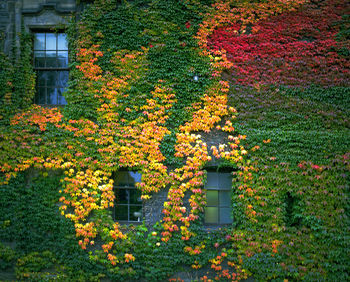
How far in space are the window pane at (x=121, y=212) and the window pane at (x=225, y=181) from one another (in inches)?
108

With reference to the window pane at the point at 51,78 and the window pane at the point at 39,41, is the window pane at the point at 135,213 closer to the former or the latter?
the window pane at the point at 51,78

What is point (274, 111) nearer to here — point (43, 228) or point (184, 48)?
point (184, 48)

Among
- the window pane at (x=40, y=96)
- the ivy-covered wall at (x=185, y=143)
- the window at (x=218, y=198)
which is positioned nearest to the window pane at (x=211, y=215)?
the window at (x=218, y=198)

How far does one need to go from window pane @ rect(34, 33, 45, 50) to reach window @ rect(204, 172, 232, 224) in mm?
6392

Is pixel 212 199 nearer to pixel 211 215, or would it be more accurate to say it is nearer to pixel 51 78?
pixel 211 215

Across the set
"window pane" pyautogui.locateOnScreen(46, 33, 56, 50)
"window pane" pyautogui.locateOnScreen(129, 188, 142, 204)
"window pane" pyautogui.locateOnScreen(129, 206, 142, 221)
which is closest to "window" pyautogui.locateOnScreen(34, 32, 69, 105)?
"window pane" pyautogui.locateOnScreen(46, 33, 56, 50)

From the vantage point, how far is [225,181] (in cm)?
815

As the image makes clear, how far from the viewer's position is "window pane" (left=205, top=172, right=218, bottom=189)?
8117mm

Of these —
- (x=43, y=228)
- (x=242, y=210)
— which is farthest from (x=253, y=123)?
(x=43, y=228)

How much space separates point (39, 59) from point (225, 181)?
6.72 m

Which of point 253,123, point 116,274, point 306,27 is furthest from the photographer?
point 306,27

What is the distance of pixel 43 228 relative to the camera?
767 cm

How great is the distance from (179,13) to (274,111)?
4.04 m

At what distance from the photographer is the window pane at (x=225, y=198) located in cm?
812
